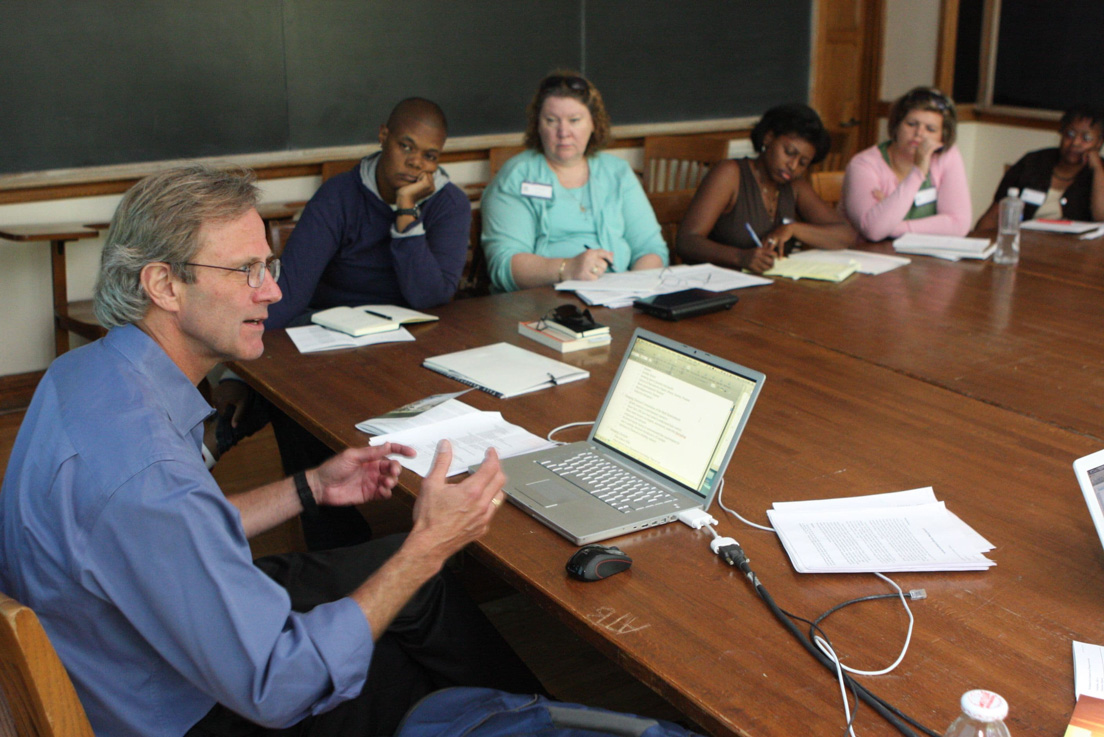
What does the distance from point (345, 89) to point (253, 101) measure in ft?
1.37

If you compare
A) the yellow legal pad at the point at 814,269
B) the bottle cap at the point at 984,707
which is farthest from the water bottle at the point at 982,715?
the yellow legal pad at the point at 814,269

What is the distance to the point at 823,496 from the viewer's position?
1.56 m

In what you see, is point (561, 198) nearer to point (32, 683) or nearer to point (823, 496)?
point (823, 496)

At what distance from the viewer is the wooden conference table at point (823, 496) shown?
1.11 meters

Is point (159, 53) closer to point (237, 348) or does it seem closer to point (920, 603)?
point (237, 348)

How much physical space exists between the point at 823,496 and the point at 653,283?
4.62 feet

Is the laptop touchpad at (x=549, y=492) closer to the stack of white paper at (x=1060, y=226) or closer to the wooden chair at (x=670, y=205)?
the wooden chair at (x=670, y=205)

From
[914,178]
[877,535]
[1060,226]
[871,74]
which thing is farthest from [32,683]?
[871,74]

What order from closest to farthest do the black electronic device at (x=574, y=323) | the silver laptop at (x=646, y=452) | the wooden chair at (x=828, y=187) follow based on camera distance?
the silver laptop at (x=646, y=452)
the black electronic device at (x=574, y=323)
the wooden chair at (x=828, y=187)

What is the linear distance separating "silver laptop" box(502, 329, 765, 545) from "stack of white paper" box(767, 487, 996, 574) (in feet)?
0.46

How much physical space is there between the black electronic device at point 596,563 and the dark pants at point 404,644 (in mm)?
397

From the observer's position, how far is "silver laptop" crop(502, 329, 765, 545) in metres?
1.46

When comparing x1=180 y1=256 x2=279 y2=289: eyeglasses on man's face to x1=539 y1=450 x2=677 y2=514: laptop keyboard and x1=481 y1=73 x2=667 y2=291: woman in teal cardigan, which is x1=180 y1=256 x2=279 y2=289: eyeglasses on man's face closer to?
x1=539 y1=450 x2=677 y2=514: laptop keyboard

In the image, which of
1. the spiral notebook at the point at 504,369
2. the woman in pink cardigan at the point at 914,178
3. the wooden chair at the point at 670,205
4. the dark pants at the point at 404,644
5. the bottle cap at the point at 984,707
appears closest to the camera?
the bottle cap at the point at 984,707
